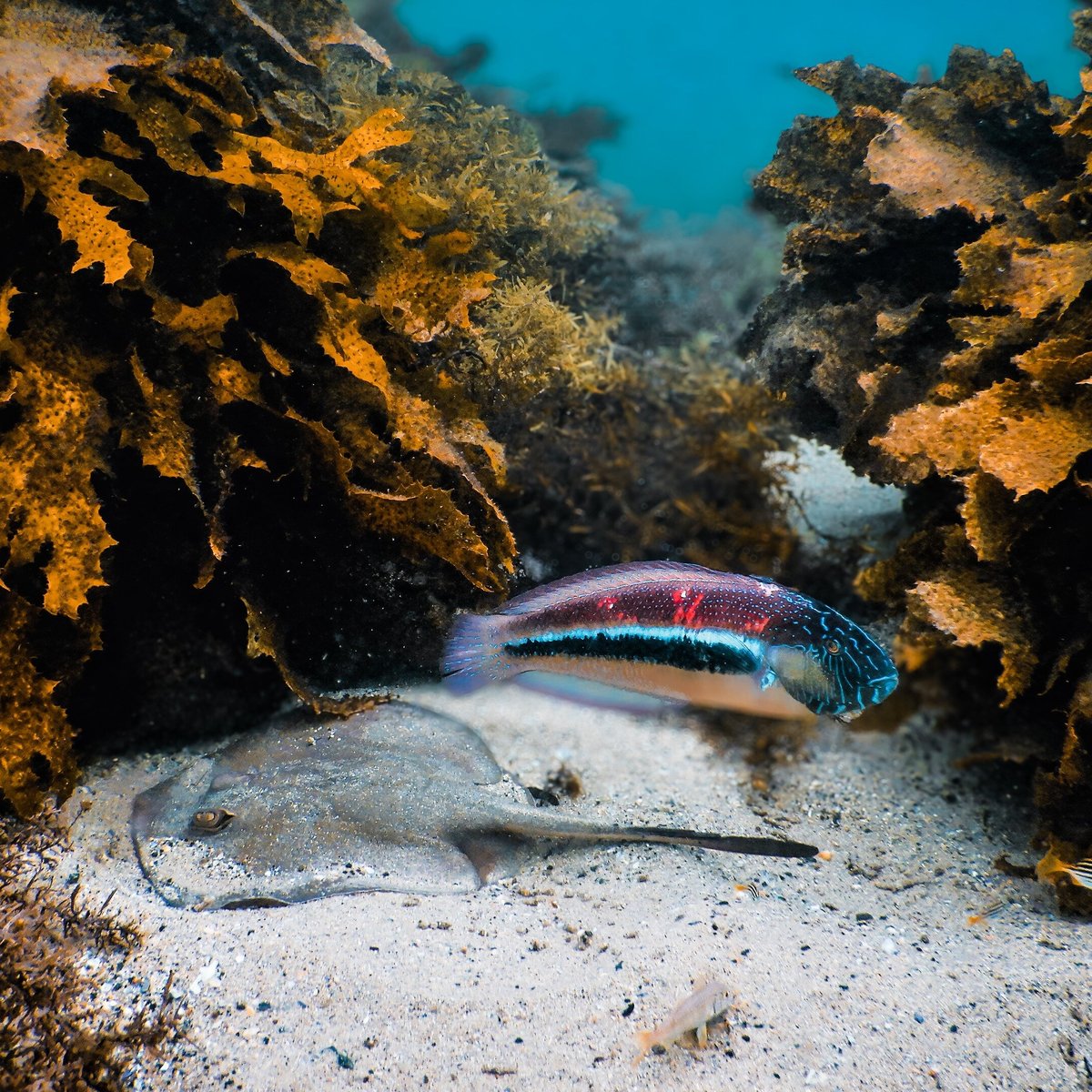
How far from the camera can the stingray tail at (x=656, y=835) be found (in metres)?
2.77

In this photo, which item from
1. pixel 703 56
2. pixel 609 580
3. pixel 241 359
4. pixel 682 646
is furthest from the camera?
pixel 703 56

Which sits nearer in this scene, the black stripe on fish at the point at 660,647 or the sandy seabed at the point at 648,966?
the sandy seabed at the point at 648,966

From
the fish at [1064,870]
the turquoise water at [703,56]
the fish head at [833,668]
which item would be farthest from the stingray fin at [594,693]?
A: the turquoise water at [703,56]

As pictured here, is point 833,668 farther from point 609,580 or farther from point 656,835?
point 656,835

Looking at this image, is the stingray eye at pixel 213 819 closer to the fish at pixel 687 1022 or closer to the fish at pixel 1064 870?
the fish at pixel 687 1022

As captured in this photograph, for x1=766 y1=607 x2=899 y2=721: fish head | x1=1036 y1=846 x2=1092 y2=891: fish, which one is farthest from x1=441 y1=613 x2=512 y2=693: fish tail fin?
x1=1036 y1=846 x2=1092 y2=891: fish

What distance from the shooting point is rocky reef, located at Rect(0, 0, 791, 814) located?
2654 mm

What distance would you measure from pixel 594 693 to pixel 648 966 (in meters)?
0.93

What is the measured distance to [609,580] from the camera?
2.49 metres

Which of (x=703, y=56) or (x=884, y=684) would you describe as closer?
(x=884, y=684)

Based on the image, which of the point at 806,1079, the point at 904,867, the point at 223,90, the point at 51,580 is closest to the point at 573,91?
the point at 223,90

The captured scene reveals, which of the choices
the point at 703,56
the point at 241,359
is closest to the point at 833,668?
the point at 241,359

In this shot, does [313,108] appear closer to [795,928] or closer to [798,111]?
[798,111]

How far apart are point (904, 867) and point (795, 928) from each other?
2.70 feet
